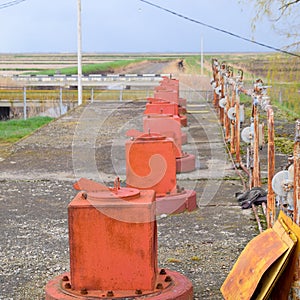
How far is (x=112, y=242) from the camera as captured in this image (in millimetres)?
4301

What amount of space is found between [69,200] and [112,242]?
390 centimetres

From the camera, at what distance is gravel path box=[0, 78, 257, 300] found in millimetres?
5391

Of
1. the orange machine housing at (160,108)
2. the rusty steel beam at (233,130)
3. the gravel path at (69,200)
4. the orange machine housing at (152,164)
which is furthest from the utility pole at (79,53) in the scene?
the orange machine housing at (152,164)

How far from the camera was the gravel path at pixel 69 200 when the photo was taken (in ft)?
17.7

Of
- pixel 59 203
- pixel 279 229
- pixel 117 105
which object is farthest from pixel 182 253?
pixel 117 105

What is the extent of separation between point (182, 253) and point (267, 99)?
1.73 meters

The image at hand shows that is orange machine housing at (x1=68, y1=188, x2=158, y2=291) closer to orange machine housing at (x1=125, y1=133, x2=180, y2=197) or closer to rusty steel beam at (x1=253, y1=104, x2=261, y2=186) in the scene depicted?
orange machine housing at (x1=125, y1=133, x2=180, y2=197)

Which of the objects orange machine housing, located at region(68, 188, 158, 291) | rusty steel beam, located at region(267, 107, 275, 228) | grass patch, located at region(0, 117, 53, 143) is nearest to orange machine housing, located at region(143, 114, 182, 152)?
rusty steel beam, located at region(267, 107, 275, 228)

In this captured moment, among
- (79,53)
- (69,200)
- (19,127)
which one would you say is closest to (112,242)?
(69,200)

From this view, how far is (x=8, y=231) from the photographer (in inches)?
264

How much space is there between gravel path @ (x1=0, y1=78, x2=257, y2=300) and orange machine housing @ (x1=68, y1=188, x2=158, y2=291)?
61cm

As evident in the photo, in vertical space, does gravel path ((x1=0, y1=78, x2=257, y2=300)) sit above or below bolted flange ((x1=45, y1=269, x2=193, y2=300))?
below

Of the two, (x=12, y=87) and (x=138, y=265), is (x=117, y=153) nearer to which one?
(x=138, y=265)

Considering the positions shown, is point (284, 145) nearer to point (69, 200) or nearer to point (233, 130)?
point (233, 130)
